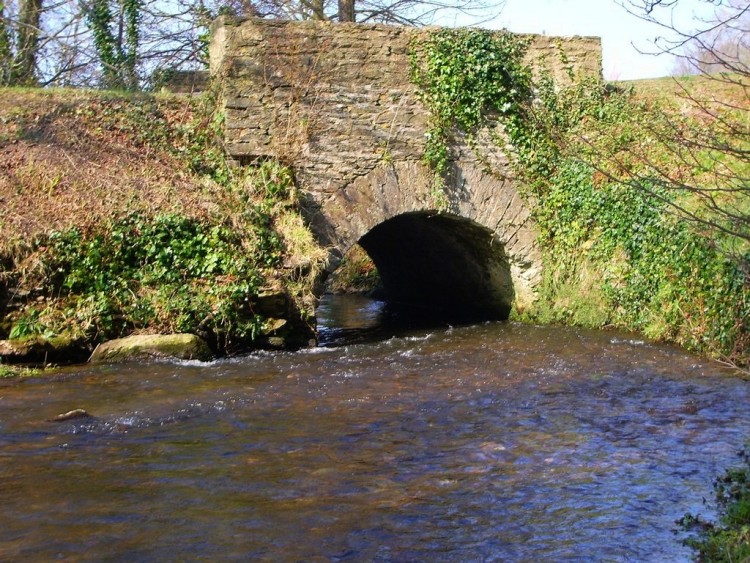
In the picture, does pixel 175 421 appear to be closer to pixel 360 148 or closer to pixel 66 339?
pixel 66 339

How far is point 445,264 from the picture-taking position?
1439 cm

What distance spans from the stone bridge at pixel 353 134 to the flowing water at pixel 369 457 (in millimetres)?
2596

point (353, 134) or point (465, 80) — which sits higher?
point (465, 80)

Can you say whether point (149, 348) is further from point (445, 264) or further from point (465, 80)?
point (445, 264)

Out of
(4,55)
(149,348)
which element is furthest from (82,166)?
(4,55)

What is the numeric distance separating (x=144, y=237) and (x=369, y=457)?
494cm

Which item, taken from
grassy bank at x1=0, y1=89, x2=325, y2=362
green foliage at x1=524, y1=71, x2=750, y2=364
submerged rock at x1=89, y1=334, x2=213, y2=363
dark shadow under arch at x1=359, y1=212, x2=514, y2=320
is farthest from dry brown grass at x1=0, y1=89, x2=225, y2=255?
green foliage at x1=524, y1=71, x2=750, y2=364

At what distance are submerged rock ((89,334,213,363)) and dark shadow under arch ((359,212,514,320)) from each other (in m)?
3.85

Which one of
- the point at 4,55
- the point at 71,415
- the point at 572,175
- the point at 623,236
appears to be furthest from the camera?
the point at 4,55

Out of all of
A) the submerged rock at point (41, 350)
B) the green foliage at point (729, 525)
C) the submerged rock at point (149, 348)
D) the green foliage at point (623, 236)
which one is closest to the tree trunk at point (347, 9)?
the green foliage at point (623, 236)

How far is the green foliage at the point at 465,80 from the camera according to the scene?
11681 mm

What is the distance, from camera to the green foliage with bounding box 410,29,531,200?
1168cm

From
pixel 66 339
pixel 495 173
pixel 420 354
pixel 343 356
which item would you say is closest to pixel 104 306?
pixel 66 339

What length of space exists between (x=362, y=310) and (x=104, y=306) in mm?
7114
